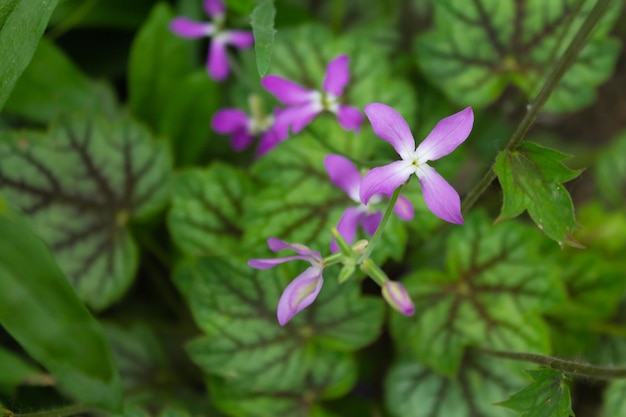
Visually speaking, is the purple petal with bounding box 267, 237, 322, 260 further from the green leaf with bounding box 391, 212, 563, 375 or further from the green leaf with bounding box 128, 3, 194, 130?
the green leaf with bounding box 128, 3, 194, 130

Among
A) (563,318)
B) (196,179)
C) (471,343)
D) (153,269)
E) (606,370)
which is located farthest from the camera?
(153,269)

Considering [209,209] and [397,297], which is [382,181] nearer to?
[397,297]

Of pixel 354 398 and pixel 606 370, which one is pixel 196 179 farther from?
pixel 606 370

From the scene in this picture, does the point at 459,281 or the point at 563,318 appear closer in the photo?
the point at 459,281

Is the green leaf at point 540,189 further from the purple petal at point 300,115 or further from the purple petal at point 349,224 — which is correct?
the purple petal at point 300,115

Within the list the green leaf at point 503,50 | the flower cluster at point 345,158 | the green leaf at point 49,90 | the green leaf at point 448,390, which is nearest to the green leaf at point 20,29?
the flower cluster at point 345,158

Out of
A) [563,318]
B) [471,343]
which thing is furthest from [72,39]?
[563,318]

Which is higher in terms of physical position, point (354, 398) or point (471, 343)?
point (471, 343)
